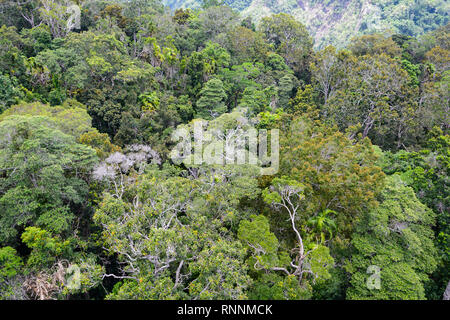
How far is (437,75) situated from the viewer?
23.8 meters

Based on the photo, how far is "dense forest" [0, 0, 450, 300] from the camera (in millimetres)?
9594

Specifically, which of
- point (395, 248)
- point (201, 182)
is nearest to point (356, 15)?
point (395, 248)

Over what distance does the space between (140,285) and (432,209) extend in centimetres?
1466

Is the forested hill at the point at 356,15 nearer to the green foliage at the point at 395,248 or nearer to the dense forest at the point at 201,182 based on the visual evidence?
the dense forest at the point at 201,182

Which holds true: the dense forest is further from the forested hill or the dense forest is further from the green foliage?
the forested hill

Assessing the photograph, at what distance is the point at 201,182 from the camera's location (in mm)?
12773

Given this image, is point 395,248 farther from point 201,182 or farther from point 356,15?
point 356,15

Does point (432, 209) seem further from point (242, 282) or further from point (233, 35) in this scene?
point (233, 35)

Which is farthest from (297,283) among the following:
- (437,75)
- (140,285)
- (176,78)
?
(437,75)

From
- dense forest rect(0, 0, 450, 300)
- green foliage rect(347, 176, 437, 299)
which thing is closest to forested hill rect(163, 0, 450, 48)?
dense forest rect(0, 0, 450, 300)

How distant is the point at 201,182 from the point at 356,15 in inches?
2159

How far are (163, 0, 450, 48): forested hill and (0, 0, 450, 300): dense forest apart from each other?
2568 cm

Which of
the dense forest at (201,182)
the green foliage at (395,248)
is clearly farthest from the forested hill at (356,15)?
the green foliage at (395,248)

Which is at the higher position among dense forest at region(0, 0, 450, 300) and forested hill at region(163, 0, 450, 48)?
forested hill at region(163, 0, 450, 48)
